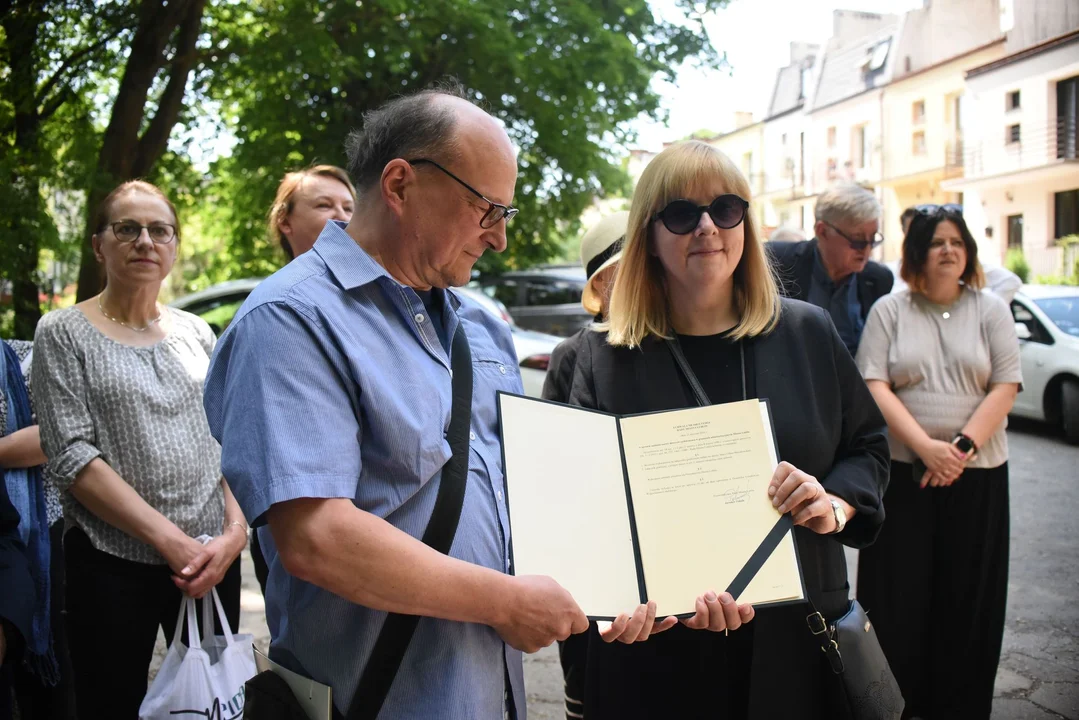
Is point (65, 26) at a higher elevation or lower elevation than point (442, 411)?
higher

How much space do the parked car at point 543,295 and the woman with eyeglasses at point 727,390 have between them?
6667mm

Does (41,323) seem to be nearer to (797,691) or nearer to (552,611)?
(552,611)


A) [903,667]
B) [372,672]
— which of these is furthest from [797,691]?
[903,667]

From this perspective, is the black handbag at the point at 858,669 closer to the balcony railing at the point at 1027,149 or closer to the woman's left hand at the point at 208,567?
the woman's left hand at the point at 208,567

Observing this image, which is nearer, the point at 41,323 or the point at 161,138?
the point at 41,323

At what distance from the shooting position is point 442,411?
1597 mm

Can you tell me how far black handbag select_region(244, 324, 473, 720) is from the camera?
1527 millimetres

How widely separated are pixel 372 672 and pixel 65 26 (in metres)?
6.68

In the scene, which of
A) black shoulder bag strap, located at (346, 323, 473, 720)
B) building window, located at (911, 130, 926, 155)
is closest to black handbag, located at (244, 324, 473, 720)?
black shoulder bag strap, located at (346, 323, 473, 720)

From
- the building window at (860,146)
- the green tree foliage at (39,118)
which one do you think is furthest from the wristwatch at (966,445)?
the building window at (860,146)

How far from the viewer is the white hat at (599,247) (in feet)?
10.2

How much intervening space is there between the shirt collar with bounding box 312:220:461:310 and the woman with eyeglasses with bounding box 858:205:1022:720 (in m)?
2.57

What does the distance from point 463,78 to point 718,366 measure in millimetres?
9845

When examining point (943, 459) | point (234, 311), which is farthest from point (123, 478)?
point (234, 311)
